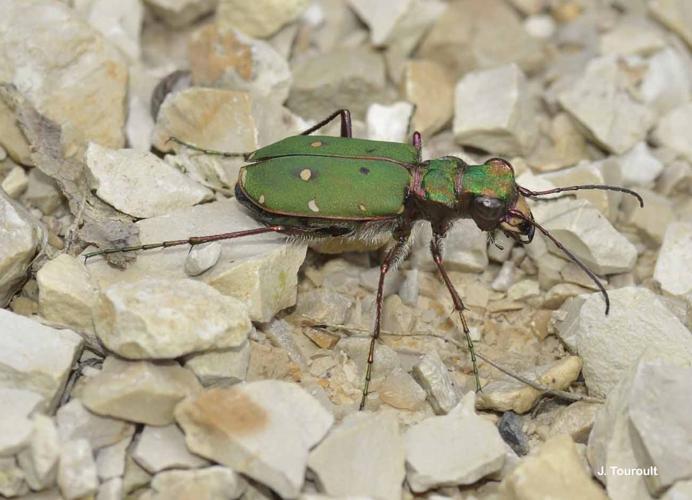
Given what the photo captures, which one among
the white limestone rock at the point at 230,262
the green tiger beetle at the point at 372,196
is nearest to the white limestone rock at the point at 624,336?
the green tiger beetle at the point at 372,196

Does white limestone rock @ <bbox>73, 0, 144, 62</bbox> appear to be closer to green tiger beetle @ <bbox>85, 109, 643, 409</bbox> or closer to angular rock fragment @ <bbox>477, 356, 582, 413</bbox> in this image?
green tiger beetle @ <bbox>85, 109, 643, 409</bbox>

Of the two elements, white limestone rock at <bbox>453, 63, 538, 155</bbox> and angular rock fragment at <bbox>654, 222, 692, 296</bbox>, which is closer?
angular rock fragment at <bbox>654, 222, 692, 296</bbox>

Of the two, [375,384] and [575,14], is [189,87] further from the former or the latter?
[575,14]

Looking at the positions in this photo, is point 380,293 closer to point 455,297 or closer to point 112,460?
point 455,297

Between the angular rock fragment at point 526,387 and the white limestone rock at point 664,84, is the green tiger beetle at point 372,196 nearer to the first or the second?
the angular rock fragment at point 526,387

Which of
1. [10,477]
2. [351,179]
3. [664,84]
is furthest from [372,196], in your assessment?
[664,84]

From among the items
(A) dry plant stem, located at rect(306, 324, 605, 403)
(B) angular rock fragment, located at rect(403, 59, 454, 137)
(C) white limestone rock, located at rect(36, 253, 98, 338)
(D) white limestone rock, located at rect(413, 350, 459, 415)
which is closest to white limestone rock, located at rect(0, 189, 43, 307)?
(C) white limestone rock, located at rect(36, 253, 98, 338)

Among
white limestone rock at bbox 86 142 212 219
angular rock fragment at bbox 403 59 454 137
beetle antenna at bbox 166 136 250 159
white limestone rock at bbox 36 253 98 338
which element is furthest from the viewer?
angular rock fragment at bbox 403 59 454 137
